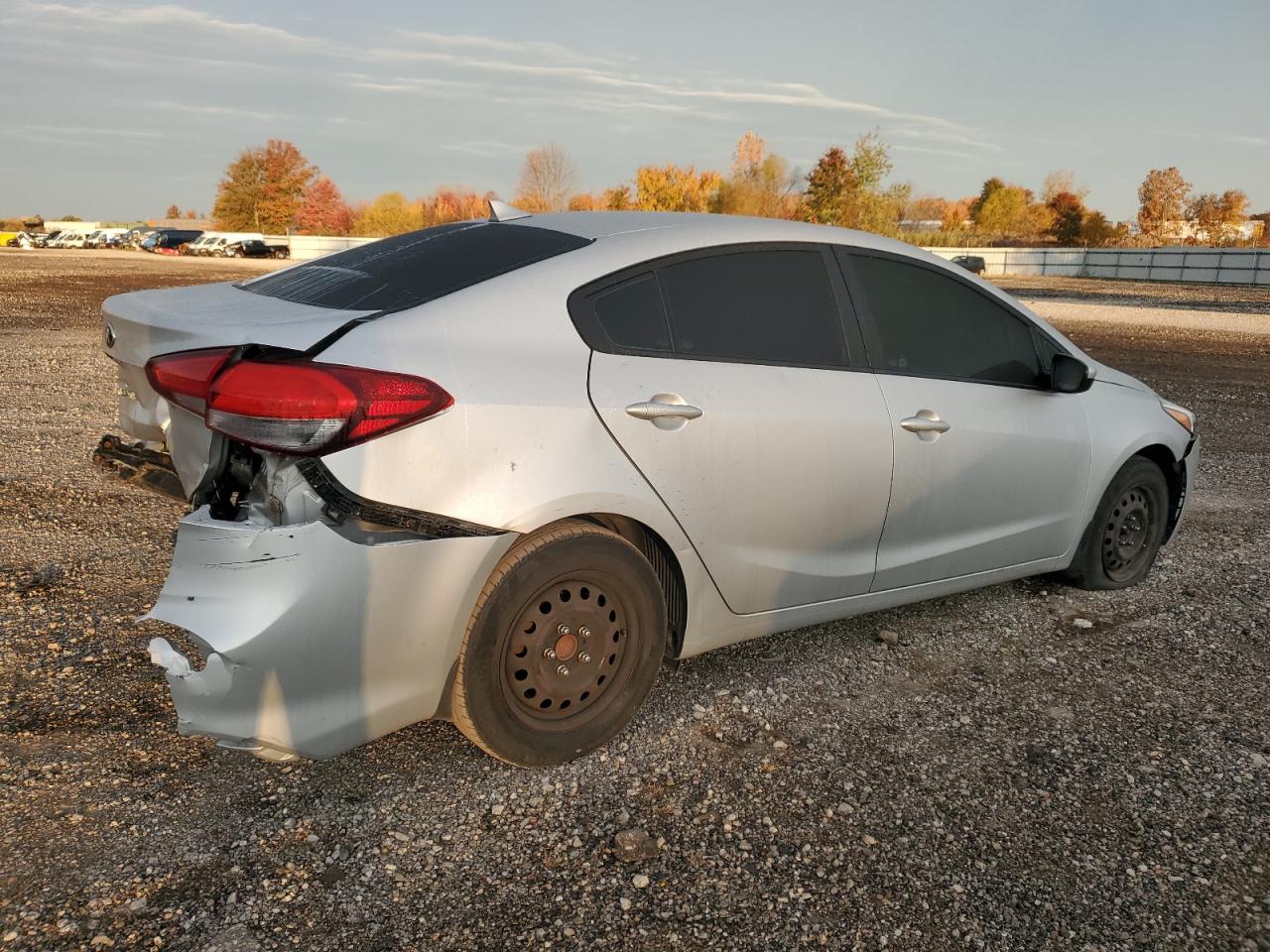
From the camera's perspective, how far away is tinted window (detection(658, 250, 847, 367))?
10.3ft

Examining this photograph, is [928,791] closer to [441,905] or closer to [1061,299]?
[441,905]

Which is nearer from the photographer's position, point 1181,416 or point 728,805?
point 728,805

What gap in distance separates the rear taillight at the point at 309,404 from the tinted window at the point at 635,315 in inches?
25.9

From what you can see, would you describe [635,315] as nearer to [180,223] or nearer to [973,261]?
[973,261]

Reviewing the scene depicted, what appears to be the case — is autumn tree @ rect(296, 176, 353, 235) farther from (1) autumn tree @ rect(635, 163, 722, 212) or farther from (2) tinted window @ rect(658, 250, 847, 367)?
(2) tinted window @ rect(658, 250, 847, 367)

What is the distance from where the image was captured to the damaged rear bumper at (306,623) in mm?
2398

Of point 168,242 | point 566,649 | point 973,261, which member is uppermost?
point 973,261

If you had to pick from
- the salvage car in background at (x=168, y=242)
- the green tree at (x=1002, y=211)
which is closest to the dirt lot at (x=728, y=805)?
the salvage car in background at (x=168, y=242)

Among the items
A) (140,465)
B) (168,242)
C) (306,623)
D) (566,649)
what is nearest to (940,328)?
(566,649)

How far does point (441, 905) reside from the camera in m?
2.38

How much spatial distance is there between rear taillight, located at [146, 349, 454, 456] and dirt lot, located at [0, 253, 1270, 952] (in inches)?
42.6

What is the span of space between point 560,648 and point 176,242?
64.7 metres

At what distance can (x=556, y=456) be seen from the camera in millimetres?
2711

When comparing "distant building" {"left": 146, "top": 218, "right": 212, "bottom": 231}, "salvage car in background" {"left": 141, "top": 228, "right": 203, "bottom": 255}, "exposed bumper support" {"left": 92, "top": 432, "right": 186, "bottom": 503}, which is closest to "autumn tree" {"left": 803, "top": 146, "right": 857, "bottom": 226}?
"salvage car in background" {"left": 141, "top": 228, "right": 203, "bottom": 255}
